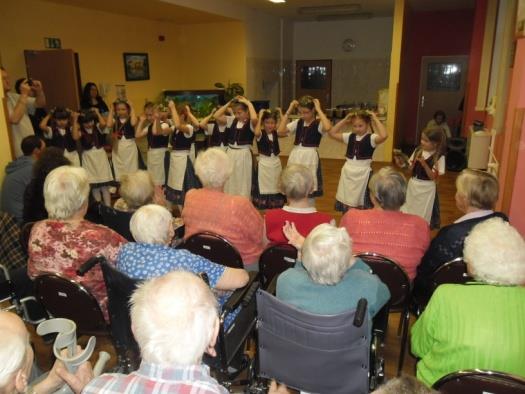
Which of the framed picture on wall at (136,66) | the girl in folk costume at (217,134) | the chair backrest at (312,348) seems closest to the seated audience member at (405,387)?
the chair backrest at (312,348)

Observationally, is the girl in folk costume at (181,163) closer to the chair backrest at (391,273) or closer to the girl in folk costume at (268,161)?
the girl in folk costume at (268,161)

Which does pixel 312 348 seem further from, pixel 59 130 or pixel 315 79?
pixel 315 79

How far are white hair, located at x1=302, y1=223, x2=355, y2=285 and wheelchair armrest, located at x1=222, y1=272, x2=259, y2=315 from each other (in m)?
0.35

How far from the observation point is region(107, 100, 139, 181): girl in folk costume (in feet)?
16.8

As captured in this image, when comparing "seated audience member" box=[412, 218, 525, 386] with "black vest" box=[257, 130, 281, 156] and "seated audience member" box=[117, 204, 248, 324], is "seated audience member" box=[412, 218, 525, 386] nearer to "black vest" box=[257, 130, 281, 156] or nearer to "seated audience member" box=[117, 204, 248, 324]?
"seated audience member" box=[117, 204, 248, 324]

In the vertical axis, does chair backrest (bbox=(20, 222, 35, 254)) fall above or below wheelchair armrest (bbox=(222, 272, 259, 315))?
above

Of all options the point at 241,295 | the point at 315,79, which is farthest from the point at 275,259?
the point at 315,79

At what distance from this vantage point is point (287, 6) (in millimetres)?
8406

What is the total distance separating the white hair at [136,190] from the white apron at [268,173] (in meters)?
2.19

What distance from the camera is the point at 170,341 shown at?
0.99m

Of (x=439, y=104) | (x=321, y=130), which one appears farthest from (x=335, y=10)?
(x=321, y=130)

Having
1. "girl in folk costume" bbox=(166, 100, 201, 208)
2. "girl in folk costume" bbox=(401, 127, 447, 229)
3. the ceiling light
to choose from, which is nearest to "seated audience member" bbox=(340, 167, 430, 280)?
"girl in folk costume" bbox=(401, 127, 447, 229)

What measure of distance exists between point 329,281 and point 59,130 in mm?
4266

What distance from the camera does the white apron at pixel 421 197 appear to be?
374 cm
